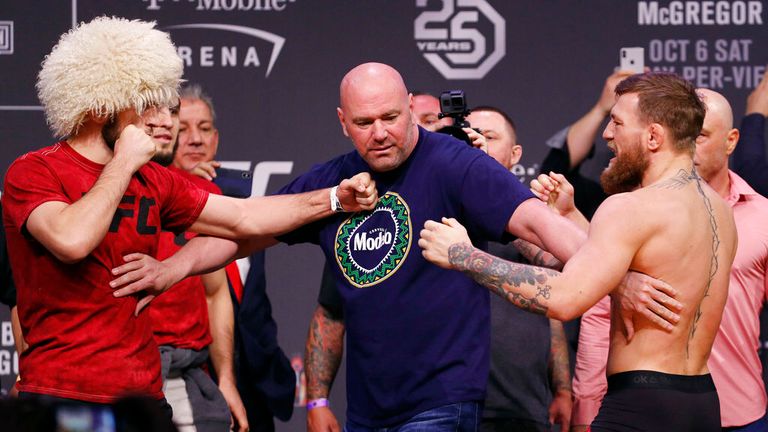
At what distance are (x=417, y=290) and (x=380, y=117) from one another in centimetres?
53

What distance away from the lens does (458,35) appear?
5105 millimetres

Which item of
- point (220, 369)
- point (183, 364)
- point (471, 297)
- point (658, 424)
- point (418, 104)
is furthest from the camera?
point (418, 104)

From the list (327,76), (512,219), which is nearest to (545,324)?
(512,219)

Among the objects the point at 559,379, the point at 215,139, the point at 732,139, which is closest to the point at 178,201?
the point at 215,139

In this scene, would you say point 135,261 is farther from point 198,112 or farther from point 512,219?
point 198,112

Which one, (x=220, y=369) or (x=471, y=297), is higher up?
(x=471, y=297)

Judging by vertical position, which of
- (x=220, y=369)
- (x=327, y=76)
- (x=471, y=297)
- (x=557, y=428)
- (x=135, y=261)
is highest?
(x=327, y=76)

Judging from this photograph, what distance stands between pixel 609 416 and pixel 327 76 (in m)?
2.61

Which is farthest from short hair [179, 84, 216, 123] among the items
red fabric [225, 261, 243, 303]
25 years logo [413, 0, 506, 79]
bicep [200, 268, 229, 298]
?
25 years logo [413, 0, 506, 79]

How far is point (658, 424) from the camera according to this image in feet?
9.70

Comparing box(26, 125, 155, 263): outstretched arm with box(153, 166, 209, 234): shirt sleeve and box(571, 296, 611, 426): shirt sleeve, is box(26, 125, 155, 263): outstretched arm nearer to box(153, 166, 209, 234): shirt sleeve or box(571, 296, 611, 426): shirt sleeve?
box(153, 166, 209, 234): shirt sleeve

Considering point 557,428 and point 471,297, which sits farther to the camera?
point 557,428

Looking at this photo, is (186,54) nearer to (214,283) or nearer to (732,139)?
(214,283)

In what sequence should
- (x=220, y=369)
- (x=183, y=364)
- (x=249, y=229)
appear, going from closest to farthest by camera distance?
(x=249, y=229)
(x=183, y=364)
(x=220, y=369)
